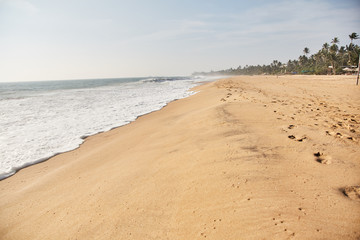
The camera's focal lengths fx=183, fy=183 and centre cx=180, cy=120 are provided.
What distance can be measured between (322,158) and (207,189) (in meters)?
2.03

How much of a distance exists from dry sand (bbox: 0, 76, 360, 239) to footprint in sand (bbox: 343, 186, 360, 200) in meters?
0.01

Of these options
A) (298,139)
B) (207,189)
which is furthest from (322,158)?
(207,189)

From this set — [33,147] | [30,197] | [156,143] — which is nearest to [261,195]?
[156,143]

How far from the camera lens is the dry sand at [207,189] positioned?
1916 mm

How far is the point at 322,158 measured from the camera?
298cm

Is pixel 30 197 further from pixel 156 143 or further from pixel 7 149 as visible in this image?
pixel 7 149

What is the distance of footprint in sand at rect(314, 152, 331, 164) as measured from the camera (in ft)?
9.44

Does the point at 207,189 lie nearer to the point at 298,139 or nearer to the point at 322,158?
the point at 322,158

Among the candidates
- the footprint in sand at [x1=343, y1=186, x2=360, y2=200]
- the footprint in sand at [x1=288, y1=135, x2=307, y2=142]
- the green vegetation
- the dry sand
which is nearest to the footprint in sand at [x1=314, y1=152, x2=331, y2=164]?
the dry sand

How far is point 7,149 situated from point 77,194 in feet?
14.0

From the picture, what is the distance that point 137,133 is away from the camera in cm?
645

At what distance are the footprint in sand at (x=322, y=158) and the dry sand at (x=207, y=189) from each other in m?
0.01

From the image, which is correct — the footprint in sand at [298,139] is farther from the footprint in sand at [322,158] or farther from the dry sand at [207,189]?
the footprint in sand at [322,158]

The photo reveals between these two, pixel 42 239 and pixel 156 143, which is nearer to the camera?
pixel 42 239
